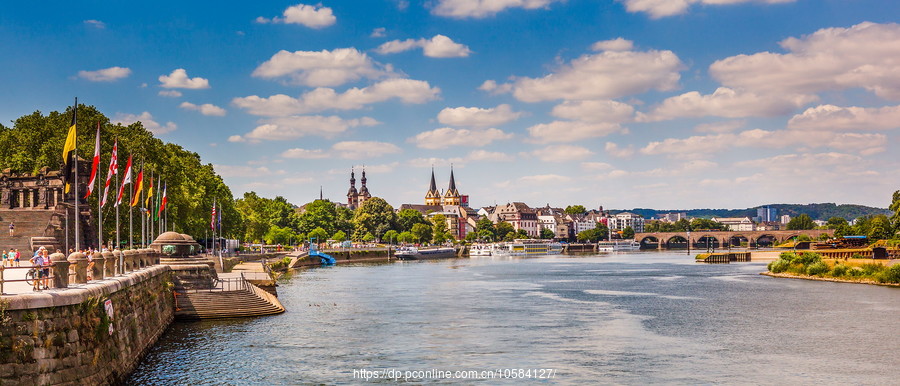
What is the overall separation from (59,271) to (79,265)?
2.22 m

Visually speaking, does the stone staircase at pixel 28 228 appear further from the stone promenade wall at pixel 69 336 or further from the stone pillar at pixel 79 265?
the stone pillar at pixel 79 265

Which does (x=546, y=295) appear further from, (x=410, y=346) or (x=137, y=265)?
(x=137, y=265)

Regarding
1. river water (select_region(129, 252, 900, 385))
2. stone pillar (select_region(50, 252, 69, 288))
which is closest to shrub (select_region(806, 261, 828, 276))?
river water (select_region(129, 252, 900, 385))

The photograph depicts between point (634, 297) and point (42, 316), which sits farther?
point (634, 297)

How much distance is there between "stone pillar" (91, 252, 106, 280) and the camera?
30.8 meters

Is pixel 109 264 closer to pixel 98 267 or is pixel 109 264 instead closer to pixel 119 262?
pixel 98 267

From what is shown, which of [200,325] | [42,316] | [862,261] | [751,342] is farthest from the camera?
[862,261]

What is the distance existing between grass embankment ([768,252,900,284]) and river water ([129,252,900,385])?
25.6 feet

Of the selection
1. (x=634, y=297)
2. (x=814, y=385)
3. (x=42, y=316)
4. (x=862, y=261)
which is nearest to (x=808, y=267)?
(x=862, y=261)

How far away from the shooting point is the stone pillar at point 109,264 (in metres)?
32.6

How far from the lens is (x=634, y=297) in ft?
237

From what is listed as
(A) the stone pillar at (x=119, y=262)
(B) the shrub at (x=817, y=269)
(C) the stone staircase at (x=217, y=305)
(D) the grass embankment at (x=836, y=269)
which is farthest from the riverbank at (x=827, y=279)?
(A) the stone pillar at (x=119, y=262)

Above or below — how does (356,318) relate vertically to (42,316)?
below

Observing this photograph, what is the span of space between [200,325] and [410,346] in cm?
1334
